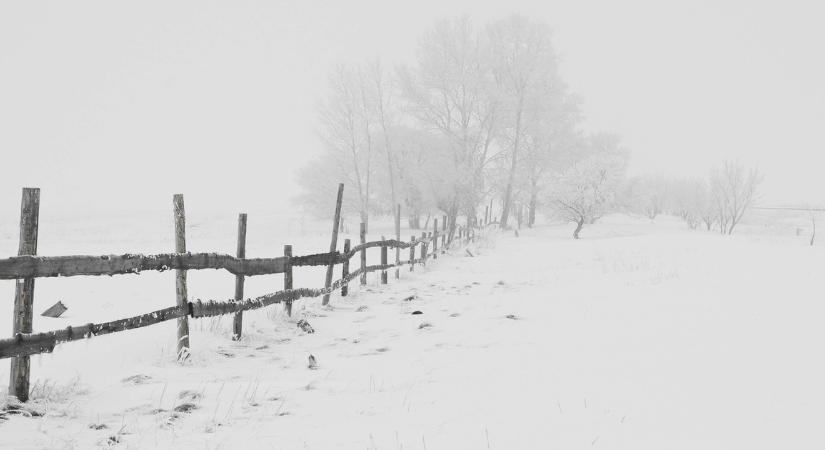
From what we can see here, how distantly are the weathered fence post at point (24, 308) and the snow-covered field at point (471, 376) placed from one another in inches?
7.0

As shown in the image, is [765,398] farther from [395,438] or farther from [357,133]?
[357,133]

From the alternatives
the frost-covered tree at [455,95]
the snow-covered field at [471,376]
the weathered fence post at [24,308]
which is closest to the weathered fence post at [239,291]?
the snow-covered field at [471,376]

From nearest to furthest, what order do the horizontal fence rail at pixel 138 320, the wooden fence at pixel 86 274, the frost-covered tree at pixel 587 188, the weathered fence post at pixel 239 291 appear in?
1. the horizontal fence rail at pixel 138 320
2. the wooden fence at pixel 86 274
3. the weathered fence post at pixel 239 291
4. the frost-covered tree at pixel 587 188

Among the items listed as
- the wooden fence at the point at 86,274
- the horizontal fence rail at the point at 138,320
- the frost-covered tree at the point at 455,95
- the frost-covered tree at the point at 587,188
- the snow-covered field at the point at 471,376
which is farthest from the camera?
the frost-covered tree at the point at 587,188

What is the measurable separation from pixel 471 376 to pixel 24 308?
3.40 m

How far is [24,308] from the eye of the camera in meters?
3.52

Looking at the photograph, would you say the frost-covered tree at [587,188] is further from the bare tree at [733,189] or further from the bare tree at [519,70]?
the bare tree at [733,189]

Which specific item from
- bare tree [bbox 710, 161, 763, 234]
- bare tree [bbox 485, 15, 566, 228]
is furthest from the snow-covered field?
bare tree [bbox 710, 161, 763, 234]

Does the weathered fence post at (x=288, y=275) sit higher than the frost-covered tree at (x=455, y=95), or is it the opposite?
the frost-covered tree at (x=455, y=95)

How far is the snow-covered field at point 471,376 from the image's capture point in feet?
9.82

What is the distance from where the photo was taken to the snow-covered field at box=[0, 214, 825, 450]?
299 cm

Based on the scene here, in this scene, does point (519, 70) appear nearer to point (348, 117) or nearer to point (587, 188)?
point (587, 188)

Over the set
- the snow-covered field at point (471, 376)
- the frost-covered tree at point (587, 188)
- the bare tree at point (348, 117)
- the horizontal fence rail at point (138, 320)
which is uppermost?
the bare tree at point (348, 117)

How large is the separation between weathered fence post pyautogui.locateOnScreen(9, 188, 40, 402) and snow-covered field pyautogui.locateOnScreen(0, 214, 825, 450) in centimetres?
18
